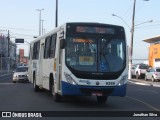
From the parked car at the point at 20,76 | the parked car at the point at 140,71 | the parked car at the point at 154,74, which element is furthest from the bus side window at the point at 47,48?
the parked car at the point at 140,71

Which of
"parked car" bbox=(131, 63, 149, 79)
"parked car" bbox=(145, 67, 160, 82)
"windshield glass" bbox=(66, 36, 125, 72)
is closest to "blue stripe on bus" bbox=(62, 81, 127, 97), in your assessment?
"windshield glass" bbox=(66, 36, 125, 72)

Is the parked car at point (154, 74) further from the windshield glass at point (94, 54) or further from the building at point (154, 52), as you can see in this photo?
the windshield glass at point (94, 54)

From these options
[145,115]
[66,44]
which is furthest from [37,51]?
[145,115]

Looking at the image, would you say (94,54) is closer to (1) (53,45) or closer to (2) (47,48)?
(1) (53,45)

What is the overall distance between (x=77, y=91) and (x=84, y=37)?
7.29 ft

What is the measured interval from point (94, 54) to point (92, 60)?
268 mm

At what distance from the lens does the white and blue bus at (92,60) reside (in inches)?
680

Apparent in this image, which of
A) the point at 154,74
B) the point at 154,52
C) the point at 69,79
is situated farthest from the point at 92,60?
the point at 154,52

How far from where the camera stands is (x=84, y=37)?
17.8 metres

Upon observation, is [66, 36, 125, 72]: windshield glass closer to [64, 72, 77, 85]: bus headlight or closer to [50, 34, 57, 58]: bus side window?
[64, 72, 77, 85]: bus headlight

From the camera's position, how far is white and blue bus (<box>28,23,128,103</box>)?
56.6 feet

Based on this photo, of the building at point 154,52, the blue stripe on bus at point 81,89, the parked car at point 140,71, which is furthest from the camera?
the building at point 154,52

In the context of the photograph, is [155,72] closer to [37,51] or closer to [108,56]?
[37,51]

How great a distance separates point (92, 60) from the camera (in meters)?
17.5
